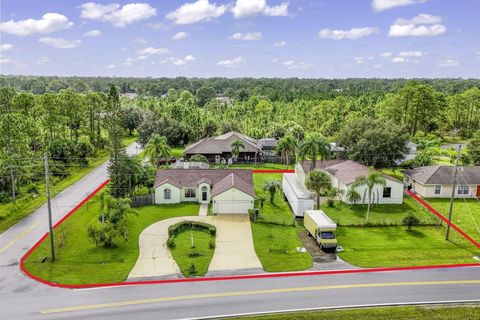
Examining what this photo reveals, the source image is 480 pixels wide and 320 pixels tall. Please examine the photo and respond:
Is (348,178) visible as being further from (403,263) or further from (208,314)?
(208,314)

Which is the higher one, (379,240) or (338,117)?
(338,117)

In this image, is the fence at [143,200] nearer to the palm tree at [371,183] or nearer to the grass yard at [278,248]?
the grass yard at [278,248]

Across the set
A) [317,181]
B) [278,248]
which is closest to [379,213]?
[317,181]

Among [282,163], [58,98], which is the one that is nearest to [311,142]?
[282,163]

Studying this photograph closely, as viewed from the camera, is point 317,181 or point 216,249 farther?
point 317,181

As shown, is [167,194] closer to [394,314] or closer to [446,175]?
[394,314]

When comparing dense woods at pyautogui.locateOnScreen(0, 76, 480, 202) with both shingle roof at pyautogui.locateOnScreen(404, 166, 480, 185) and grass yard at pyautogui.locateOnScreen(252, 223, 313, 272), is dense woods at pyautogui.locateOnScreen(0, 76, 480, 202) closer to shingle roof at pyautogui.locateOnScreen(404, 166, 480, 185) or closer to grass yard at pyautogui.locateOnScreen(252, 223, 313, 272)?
shingle roof at pyautogui.locateOnScreen(404, 166, 480, 185)

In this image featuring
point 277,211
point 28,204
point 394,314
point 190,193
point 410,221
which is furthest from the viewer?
point 190,193

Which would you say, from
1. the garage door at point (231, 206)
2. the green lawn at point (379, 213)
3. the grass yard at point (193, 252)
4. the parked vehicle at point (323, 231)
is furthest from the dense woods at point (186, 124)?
the parked vehicle at point (323, 231)
